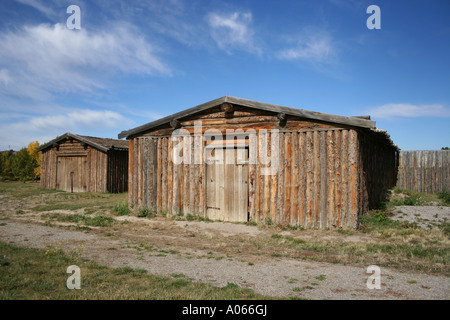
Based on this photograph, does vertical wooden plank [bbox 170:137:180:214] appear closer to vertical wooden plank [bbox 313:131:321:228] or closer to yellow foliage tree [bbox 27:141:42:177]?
vertical wooden plank [bbox 313:131:321:228]

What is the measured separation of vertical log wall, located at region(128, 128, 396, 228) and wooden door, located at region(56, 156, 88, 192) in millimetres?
12750

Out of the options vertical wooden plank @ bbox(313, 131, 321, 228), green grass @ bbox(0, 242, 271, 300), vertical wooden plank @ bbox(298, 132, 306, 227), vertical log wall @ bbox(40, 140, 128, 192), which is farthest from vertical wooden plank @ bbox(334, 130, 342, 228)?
vertical log wall @ bbox(40, 140, 128, 192)

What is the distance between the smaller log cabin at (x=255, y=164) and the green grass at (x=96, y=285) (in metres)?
5.48

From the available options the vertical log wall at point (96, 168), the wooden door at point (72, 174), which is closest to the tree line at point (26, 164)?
the vertical log wall at point (96, 168)

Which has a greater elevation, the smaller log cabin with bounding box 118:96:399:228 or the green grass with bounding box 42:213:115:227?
the smaller log cabin with bounding box 118:96:399:228

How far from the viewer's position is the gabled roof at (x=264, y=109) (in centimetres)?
886

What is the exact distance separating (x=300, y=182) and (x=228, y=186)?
2.56 m

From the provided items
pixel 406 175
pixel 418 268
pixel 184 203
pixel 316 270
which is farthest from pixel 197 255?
pixel 406 175

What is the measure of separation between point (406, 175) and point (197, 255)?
66.5 feet

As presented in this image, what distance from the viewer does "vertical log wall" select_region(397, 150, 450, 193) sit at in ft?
66.9

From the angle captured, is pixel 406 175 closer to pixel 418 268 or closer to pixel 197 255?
pixel 418 268

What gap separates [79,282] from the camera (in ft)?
14.8

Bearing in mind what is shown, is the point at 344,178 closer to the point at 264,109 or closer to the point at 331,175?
the point at 331,175

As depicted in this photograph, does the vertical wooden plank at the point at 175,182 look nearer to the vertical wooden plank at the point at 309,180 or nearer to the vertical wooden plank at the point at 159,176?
the vertical wooden plank at the point at 159,176
